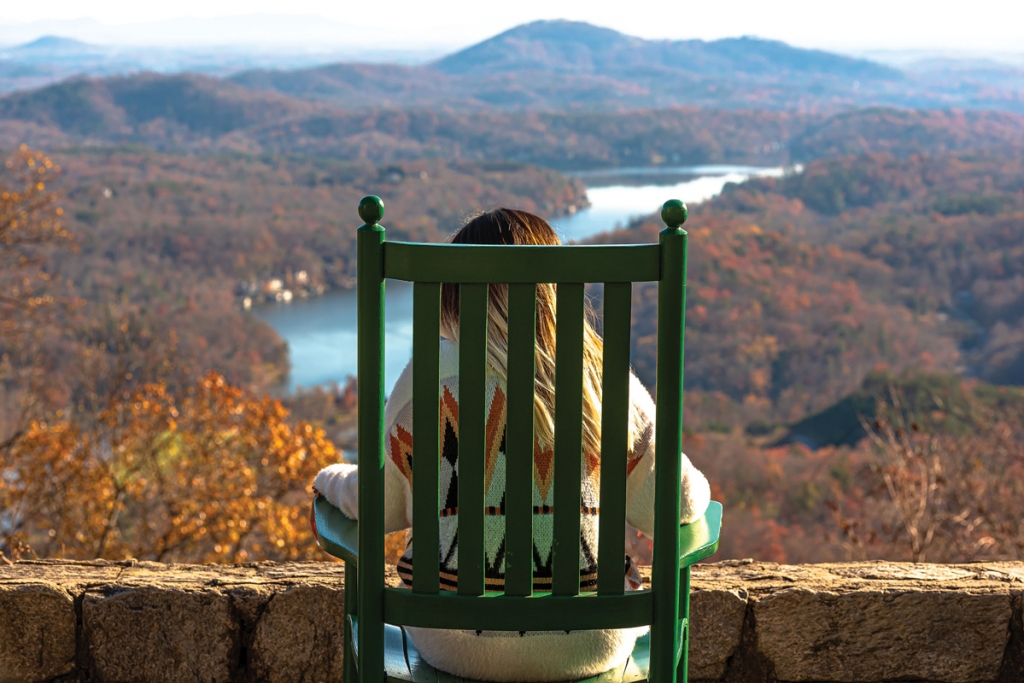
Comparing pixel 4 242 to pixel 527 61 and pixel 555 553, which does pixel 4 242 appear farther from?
→ pixel 527 61

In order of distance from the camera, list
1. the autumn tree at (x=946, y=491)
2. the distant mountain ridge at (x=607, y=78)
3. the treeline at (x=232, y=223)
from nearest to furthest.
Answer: the autumn tree at (x=946, y=491) < the treeline at (x=232, y=223) < the distant mountain ridge at (x=607, y=78)

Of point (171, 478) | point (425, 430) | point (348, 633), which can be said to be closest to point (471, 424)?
point (425, 430)

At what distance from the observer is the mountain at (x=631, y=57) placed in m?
89.5

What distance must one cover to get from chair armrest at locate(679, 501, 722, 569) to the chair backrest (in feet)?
0.17

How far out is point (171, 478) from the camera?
6285mm

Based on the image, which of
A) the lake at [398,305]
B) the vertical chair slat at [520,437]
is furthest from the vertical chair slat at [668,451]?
the lake at [398,305]

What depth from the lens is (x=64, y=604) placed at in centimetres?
143

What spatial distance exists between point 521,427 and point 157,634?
88cm

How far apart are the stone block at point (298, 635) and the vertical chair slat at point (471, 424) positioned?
0.67 metres

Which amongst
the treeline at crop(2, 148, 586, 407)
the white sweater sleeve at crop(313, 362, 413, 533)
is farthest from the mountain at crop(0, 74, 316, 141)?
the white sweater sleeve at crop(313, 362, 413, 533)

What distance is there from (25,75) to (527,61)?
46.4m

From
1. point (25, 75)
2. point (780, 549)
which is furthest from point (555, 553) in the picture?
point (25, 75)

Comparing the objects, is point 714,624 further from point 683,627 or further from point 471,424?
point 471,424

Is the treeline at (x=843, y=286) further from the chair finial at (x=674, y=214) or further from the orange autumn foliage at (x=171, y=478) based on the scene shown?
the chair finial at (x=674, y=214)
